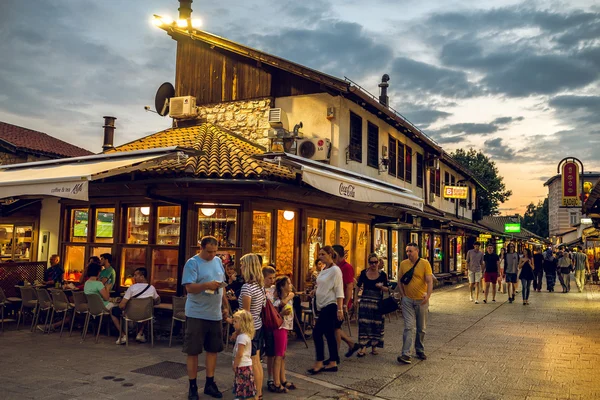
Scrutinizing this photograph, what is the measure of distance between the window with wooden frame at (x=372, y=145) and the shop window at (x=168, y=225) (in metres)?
7.42

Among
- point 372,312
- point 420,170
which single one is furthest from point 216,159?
point 420,170

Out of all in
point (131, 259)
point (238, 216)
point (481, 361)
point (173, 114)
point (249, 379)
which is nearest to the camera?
point (249, 379)

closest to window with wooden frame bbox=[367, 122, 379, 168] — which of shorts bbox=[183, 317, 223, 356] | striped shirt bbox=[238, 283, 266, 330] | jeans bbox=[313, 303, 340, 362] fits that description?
jeans bbox=[313, 303, 340, 362]

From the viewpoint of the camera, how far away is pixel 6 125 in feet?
82.3

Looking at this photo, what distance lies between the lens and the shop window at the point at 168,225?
1098 centimetres

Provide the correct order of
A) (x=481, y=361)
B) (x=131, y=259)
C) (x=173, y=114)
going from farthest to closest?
1. (x=173, y=114)
2. (x=131, y=259)
3. (x=481, y=361)

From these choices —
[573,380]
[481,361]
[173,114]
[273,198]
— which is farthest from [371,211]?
[573,380]

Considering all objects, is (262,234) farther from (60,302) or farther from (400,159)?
(400,159)

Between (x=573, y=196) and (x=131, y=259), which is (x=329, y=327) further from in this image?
(x=573, y=196)

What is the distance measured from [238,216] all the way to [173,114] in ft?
19.3

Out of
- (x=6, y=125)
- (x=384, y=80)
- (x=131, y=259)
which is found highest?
(x=384, y=80)

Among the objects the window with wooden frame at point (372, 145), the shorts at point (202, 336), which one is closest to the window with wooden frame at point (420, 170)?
the window with wooden frame at point (372, 145)

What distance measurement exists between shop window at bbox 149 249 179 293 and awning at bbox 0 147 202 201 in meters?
2.29

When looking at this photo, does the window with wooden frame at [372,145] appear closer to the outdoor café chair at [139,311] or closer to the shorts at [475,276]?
the shorts at [475,276]
